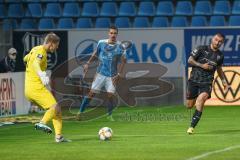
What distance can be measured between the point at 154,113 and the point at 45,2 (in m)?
8.85

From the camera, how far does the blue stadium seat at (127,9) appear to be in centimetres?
2778

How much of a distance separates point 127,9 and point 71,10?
2035 millimetres

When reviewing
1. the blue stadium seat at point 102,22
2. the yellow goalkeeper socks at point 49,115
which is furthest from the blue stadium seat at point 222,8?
the yellow goalkeeper socks at point 49,115

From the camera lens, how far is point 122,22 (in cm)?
2733

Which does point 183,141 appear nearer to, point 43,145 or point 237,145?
point 237,145

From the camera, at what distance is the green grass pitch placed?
12.4 m

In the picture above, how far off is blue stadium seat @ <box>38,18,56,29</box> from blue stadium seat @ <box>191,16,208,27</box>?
4988mm

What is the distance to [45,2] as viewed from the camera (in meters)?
28.9

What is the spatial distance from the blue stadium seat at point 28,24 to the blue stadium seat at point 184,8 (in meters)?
5.04

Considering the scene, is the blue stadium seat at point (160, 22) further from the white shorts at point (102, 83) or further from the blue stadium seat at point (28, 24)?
the white shorts at point (102, 83)

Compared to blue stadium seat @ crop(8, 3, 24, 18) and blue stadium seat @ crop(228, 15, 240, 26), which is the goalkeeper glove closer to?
blue stadium seat @ crop(228, 15, 240, 26)

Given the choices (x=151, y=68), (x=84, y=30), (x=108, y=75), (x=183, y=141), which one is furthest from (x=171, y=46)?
(x=183, y=141)

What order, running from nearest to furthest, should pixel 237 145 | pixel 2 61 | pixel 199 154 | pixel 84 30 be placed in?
1. pixel 199 154
2. pixel 237 145
3. pixel 2 61
4. pixel 84 30

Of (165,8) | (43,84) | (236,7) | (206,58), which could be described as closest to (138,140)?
(43,84)
